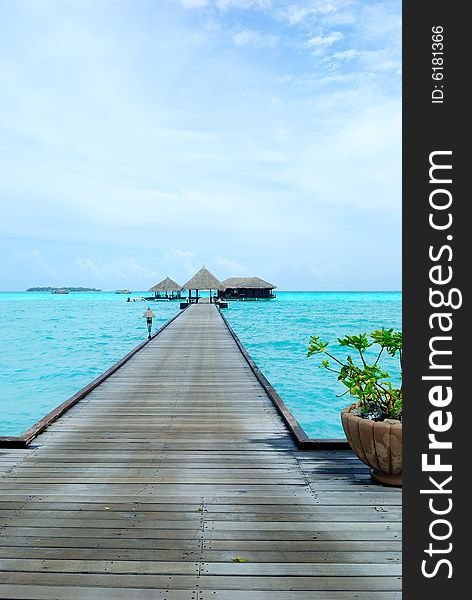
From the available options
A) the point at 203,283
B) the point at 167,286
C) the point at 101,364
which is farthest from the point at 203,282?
the point at 101,364

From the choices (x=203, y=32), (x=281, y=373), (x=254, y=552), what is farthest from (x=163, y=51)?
(x=281, y=373)

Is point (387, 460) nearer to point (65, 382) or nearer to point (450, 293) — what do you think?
point (450, 293)

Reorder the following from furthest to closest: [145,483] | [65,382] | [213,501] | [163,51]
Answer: [65,382] < [163,51] < [145,483] < [213,501]

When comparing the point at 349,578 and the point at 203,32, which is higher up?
the point at 203,32

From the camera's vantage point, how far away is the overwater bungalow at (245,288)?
2406 inches

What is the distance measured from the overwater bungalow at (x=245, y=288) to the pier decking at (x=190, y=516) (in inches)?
2191

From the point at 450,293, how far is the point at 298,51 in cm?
820

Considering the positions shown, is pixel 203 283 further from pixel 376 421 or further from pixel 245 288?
pixel 376 421

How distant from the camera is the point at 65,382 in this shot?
18344 millimetres

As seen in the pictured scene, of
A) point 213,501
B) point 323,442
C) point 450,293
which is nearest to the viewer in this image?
point 450,293

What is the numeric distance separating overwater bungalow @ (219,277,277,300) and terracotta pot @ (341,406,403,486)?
57.0 meters

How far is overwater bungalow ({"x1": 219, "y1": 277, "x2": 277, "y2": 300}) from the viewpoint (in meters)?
61.1

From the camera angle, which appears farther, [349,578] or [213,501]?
[213,501]

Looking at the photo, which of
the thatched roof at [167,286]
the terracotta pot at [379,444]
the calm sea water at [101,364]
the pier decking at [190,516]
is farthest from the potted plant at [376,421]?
the thatched roof at [167,286]
